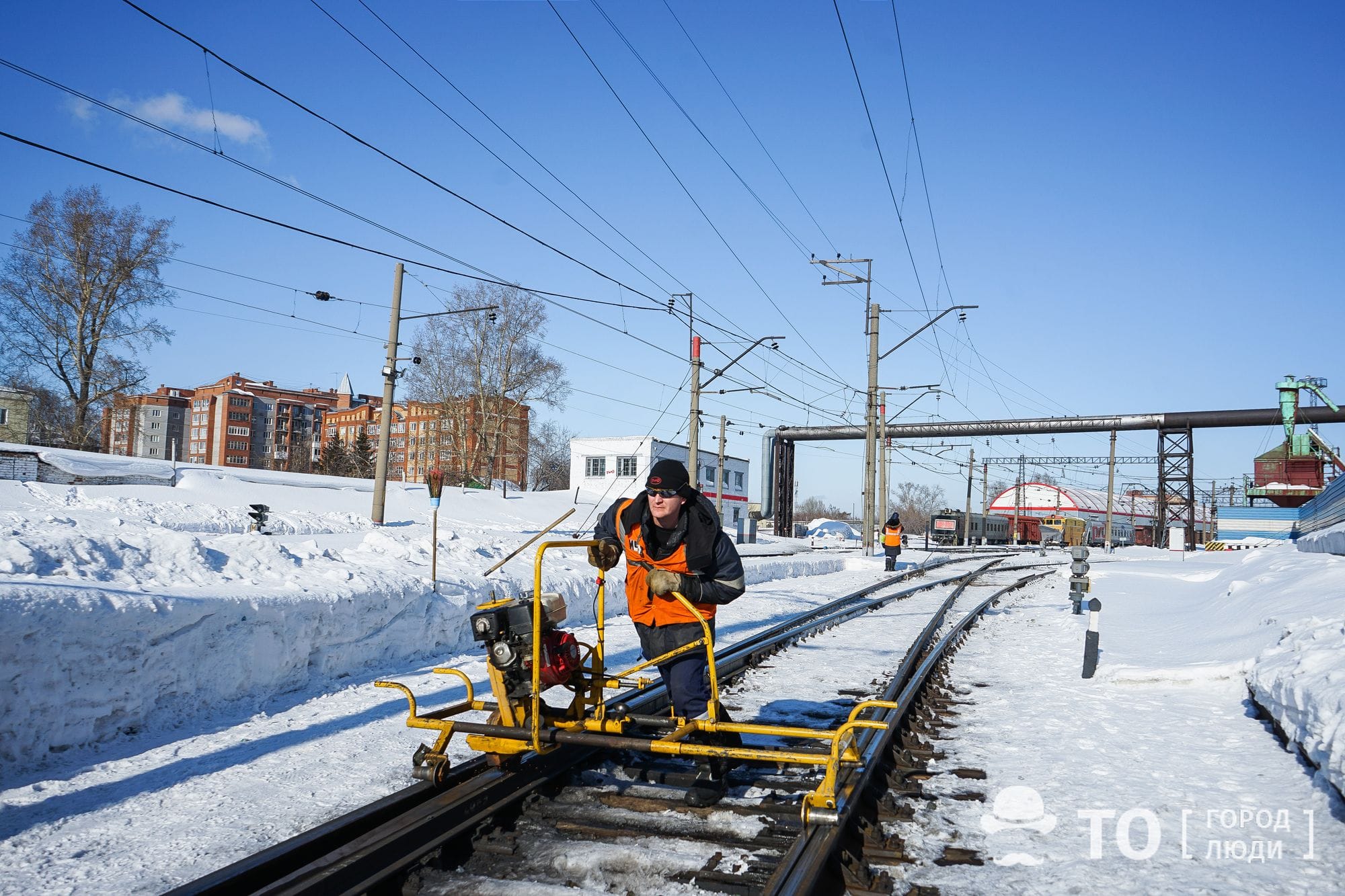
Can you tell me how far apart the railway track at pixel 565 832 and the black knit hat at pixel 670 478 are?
167cm

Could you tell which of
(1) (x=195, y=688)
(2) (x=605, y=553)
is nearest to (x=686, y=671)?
(2) (x=605, y=553)

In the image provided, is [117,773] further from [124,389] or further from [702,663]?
[124,389]

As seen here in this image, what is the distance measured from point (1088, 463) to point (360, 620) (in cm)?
6989

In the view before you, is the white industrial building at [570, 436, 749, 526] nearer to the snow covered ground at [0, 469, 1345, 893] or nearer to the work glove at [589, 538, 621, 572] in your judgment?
the snow covered ground at [0, 469, 1345, 893]

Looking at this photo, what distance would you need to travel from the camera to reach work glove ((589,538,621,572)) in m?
4.99

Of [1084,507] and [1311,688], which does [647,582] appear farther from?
[1084,507]

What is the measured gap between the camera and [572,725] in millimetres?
4746

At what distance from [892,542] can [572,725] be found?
26.1 m

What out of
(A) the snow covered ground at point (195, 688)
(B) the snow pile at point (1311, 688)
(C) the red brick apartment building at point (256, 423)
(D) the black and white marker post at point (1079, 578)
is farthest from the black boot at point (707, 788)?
(C) the red brick apartment building at point (256, 423)

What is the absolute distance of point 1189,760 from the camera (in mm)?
6031

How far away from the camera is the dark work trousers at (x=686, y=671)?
5.04 metres

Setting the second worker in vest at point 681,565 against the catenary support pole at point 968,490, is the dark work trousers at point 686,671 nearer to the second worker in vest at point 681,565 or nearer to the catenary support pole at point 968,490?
the second worker in vest at point 681,565

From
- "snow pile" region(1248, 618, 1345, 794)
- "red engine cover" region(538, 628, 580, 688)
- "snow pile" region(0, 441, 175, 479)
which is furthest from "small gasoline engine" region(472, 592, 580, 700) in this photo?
"snow pile" region(0, 441, 175, 479)

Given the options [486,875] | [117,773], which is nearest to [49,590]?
[117,773]
